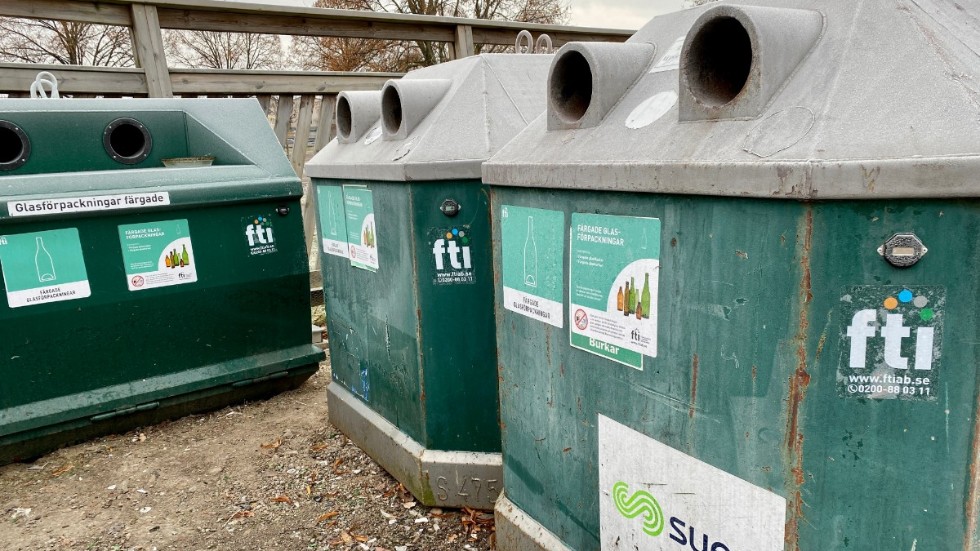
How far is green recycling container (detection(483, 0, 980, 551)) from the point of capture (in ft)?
4.01

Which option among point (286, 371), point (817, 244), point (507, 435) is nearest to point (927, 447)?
point (817, 244)

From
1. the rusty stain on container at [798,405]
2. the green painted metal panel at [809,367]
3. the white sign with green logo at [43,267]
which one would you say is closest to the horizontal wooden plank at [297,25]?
the white sign with green logo at [43,267]

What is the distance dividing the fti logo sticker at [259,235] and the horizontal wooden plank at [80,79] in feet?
3.76

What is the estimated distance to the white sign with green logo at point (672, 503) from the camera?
1.47 meters

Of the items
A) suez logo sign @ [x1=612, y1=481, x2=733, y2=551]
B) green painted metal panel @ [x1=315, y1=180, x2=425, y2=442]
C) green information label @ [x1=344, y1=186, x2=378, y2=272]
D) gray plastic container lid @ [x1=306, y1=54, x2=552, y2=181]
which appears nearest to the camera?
suez logo sign @ [x1=612, y1=481, x2=733, y2=551]

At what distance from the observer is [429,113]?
111 inches

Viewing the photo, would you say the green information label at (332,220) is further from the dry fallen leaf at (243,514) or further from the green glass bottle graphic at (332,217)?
the dry fallen leaf at (243,514)

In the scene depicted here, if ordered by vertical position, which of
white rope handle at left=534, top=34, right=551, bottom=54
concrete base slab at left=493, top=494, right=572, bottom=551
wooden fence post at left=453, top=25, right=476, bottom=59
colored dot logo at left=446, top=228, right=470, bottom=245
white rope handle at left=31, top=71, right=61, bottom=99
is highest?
wooden fence post at left=453, top=25, right=476, bottom=59

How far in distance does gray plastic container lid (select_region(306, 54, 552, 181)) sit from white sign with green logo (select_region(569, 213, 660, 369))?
830 millimetres

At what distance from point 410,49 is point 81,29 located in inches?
292

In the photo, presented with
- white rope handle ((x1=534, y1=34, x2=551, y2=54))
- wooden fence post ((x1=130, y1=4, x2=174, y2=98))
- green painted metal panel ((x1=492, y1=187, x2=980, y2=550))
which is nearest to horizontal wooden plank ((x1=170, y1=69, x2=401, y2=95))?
wooden fence post ((x1=130, y1=4, x2=174, y2=98))

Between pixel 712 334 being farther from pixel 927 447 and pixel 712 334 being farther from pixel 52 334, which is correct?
pixel 52 334

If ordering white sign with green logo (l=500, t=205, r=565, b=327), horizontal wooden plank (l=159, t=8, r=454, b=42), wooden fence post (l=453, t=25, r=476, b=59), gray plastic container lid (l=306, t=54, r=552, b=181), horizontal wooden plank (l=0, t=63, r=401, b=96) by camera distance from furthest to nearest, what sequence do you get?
wooden fence post (l=453, t=25, r=476, b=59) < horizontal wooden plank (l=159, t=8, r=454, b=42) < horizontal wooden plank (l=0, t=63, r=401, b=96) < gray plastic container lid (l=306, t=54, r=552, b=181) < white sign with green logo (l=500, t=205, r=565, b=327)

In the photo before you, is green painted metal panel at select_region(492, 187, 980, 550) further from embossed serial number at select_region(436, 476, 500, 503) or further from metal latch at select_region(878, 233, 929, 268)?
embossed serial number at select_region(436, 476, 500, 503)
